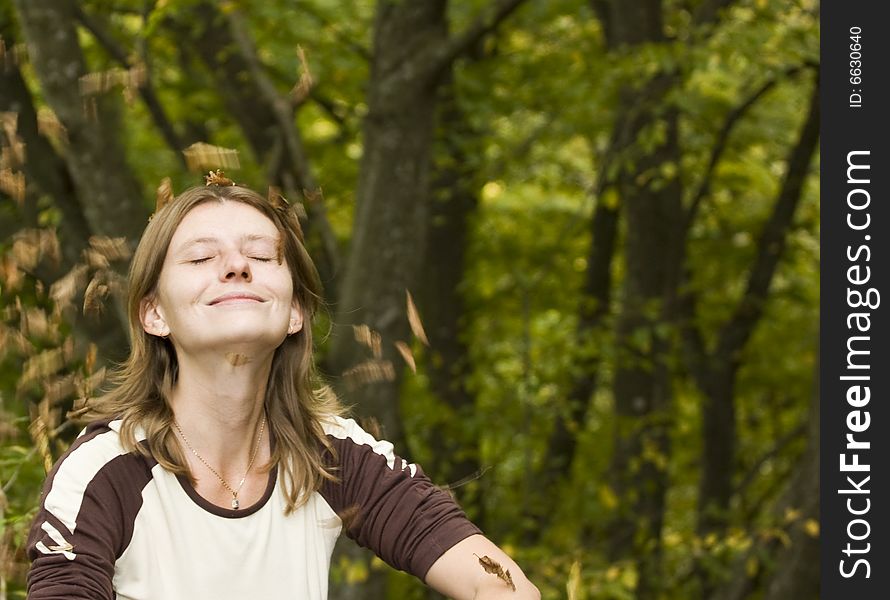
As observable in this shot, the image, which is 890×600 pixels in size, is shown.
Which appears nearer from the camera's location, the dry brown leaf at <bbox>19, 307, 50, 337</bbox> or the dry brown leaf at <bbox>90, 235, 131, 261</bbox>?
the dry brown leaf at <bbox>19, 307, 50, 337</bbox>

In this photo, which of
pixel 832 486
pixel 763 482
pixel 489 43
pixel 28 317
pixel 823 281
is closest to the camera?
pixel 28 317

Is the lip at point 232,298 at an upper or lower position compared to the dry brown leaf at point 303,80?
lower

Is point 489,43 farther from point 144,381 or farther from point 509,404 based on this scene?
point 144,381

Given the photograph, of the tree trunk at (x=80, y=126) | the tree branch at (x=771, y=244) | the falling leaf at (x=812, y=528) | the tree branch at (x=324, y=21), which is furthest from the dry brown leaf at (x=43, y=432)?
the tree branch at (x=771, y=244)

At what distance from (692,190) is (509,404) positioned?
11.0 ft

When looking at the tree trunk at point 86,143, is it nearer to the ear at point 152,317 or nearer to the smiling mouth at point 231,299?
the ear at point 152,317

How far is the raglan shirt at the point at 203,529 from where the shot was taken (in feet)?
7.65

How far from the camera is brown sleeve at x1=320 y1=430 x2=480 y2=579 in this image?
102 inches

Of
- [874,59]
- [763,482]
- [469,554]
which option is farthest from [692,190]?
[469,554]

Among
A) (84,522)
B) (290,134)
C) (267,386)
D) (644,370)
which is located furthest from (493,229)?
(84,522)

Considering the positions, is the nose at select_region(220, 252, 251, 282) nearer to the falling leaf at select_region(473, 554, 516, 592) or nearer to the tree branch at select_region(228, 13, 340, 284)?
the falling leaf at select_region(473, 554, 516, 592)

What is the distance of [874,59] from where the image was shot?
5.25 m

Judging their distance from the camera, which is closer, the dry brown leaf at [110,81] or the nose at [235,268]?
the nose at [235,268]

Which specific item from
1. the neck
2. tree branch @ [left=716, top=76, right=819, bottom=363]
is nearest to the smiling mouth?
the neck
